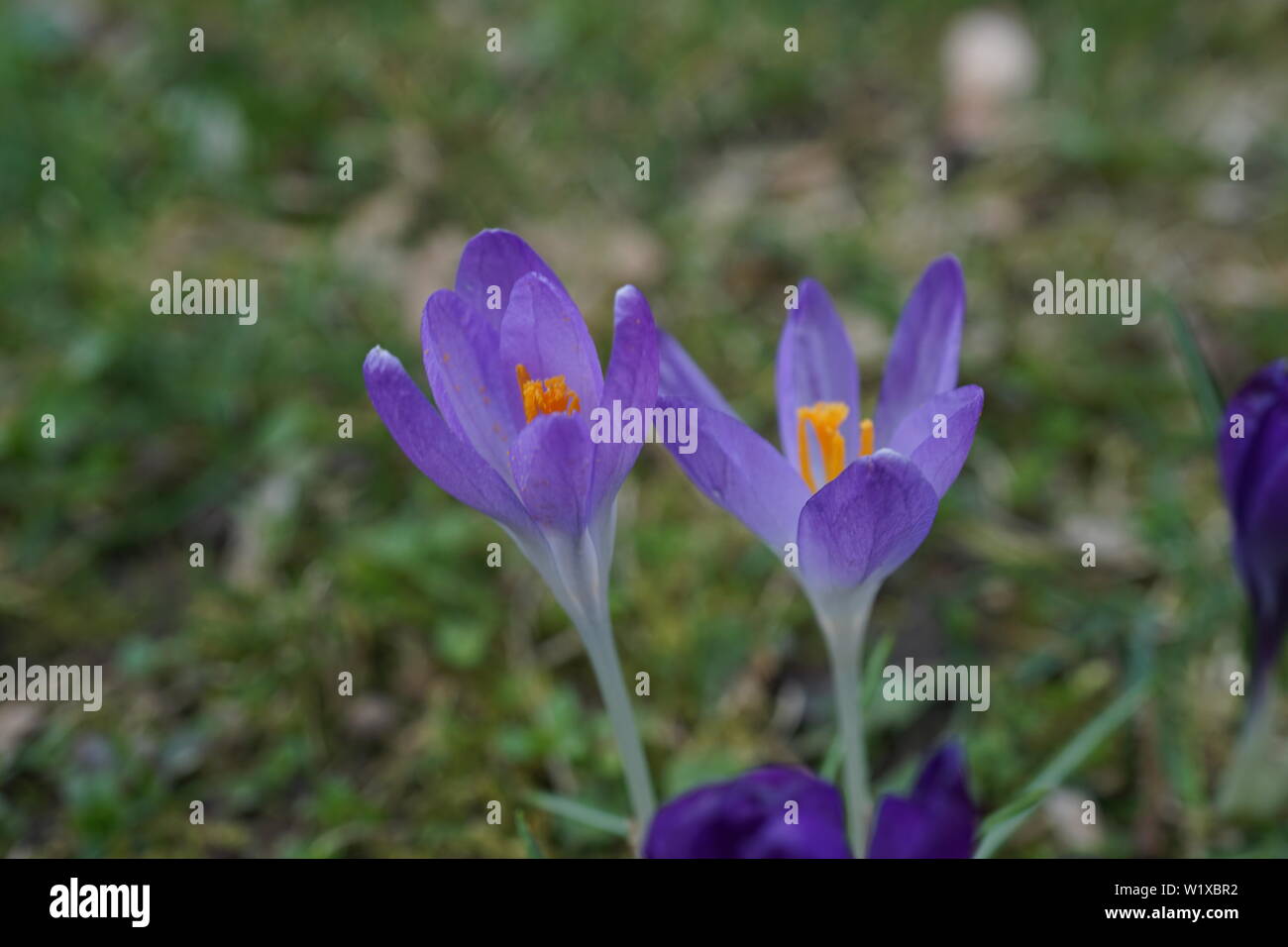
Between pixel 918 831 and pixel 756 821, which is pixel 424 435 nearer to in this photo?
pixel 756 821

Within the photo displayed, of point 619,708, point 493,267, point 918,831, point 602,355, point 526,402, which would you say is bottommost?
point 918,831

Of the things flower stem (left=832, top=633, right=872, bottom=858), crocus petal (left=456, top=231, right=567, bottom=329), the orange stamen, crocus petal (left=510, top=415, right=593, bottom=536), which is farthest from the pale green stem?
crocus petal (left=456, top=231, right=567, bottom=329)

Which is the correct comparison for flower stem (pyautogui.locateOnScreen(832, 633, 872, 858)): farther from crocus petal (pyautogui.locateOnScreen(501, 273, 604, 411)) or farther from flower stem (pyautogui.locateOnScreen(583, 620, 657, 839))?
crocus petal (pyautogui.locateOnScreen(501, 273, 604, 411))

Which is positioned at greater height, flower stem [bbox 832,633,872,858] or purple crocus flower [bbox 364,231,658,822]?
purple crocus flower [bbox 364,231,658,822]

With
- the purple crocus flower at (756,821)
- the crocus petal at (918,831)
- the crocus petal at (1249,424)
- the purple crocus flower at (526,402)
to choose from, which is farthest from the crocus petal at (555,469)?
the crocus petal at (1249,424)

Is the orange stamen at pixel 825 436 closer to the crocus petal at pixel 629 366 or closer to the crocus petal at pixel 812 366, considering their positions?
the crocus petal at pixel 812 366

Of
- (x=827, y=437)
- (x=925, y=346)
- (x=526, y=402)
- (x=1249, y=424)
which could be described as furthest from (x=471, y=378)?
(x=1249, y=424)
